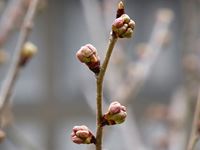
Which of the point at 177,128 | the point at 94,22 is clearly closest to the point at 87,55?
the point at 177,128

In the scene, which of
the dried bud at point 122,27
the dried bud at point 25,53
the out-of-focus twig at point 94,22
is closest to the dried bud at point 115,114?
the dried bud at point 122,27

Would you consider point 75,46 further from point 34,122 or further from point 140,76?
point 140,76

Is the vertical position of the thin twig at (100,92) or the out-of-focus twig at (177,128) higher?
the thin twig at (100,92)

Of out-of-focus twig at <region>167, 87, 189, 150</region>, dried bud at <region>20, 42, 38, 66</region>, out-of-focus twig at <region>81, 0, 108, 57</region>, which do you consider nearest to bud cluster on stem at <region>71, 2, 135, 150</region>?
dried bud at <region>20, 42, 38, 66</region>

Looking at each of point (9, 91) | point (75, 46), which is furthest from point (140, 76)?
point (75, 46)

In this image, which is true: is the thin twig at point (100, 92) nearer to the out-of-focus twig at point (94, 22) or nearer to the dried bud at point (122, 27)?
the dried bud at point (122, 27)

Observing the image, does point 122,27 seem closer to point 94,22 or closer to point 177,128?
point 177,128
